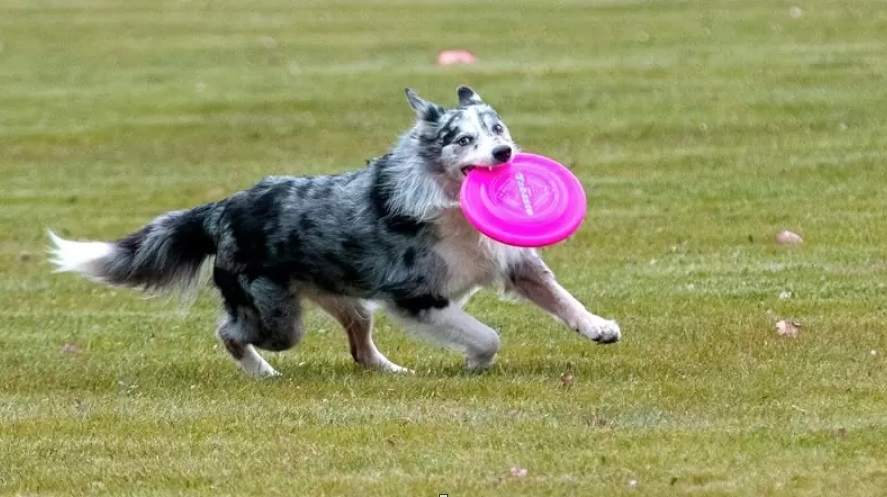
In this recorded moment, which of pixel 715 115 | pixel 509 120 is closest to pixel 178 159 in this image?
pixel 509 120

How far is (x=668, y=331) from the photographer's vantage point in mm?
10391

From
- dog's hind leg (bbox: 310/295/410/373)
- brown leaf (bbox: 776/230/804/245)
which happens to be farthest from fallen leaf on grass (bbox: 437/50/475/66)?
dog's hind leg (bbox: 310/295/410/373)

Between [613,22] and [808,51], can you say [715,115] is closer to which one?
[808,51]

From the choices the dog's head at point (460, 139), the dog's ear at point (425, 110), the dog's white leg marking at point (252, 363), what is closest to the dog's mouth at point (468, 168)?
the dog's head at point (460, 139)

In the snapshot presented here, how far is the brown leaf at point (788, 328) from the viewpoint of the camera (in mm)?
10008

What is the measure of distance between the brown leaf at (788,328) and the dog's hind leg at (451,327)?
5.94 feet

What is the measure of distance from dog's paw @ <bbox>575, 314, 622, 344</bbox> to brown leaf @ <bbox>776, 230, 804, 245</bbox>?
410 cm

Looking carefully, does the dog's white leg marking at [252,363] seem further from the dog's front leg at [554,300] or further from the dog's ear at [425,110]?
the dog's ear at [425,110]

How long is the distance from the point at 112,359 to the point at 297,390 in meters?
1.94

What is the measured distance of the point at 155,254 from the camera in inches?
406

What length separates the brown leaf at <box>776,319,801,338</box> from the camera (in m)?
10.0

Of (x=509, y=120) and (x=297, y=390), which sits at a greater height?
(x=297, y=390)

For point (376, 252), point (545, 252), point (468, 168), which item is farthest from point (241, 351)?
point (545, 252)

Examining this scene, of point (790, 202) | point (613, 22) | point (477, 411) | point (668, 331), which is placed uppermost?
point (477, 411)
